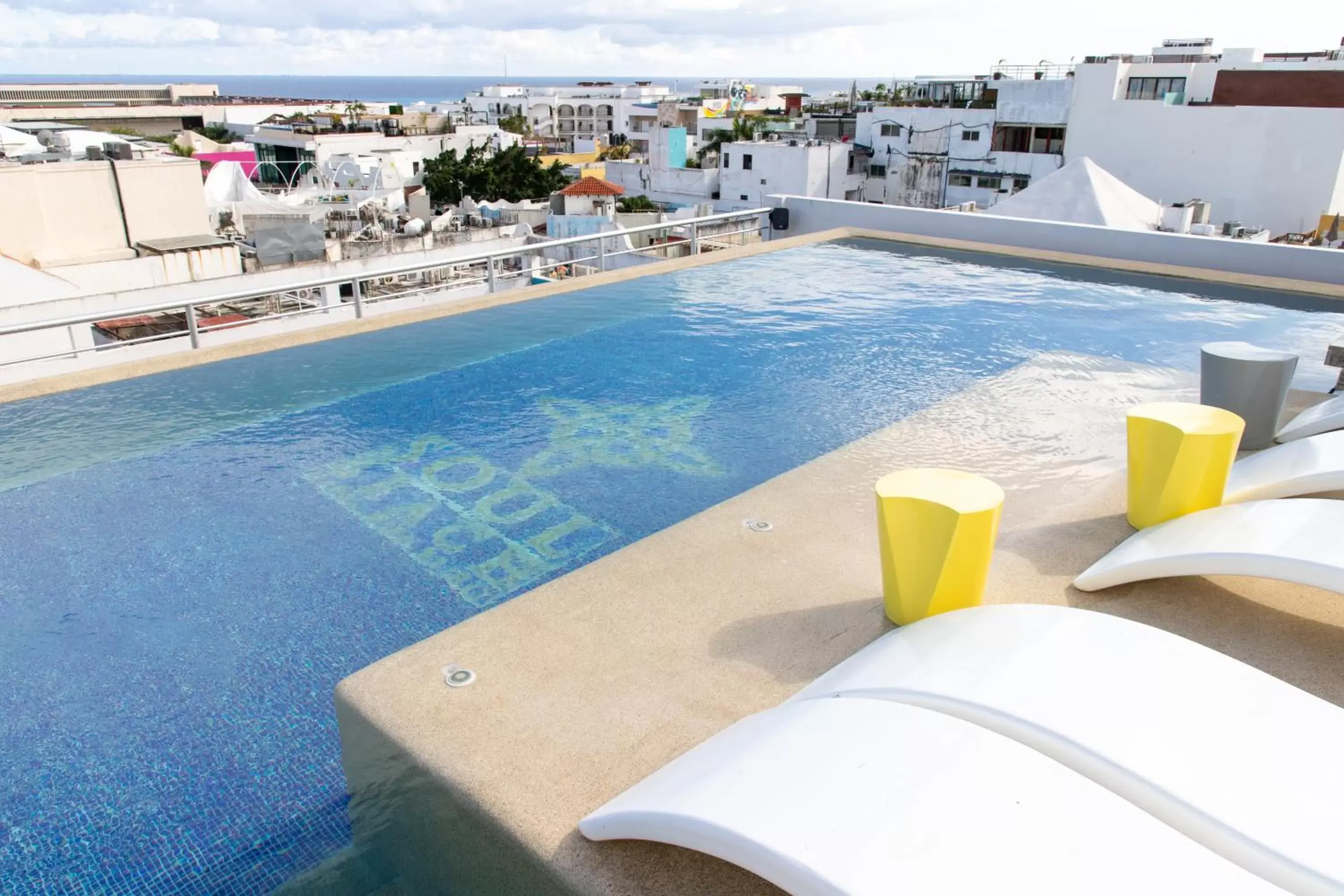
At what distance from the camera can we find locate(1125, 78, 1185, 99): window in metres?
32.9

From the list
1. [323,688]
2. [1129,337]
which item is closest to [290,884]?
[323,688]

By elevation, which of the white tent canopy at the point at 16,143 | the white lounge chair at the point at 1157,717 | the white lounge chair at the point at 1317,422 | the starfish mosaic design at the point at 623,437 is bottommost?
the starfish mosaic design at the point at 623,437

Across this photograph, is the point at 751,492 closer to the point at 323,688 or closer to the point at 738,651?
the point at 738,651

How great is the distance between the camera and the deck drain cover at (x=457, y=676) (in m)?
2.88

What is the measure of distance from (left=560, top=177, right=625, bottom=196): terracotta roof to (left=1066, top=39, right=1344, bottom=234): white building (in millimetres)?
16085

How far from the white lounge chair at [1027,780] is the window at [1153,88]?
36950mm

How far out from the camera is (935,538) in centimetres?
295

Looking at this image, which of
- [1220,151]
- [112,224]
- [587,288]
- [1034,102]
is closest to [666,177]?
[1034,102]

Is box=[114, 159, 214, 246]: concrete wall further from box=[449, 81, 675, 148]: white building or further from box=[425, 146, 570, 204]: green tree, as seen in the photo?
box=[449, 81, 675, 148]: white building

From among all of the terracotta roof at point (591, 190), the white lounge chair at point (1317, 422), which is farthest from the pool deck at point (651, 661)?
the terracotta roof at point (591, 190)

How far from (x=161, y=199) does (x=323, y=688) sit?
18.5 meters

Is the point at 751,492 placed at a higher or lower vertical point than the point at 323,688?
higher

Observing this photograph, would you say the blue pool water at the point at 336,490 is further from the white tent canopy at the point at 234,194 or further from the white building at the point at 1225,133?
the white building at the point at 1225,133

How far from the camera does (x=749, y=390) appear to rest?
263 inches
